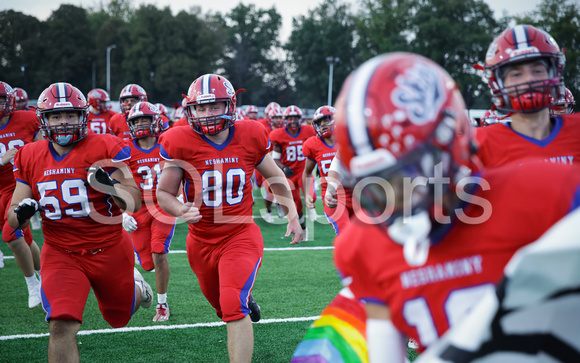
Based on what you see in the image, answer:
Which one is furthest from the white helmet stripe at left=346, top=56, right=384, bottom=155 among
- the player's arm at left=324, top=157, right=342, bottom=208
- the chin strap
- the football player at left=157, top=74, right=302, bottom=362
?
the player's arm at left=324, top=157, right=342, bottom=208

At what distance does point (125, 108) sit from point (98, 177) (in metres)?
6.06

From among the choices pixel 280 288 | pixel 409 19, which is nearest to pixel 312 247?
pixel 280 288

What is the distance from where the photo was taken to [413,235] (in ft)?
5.14

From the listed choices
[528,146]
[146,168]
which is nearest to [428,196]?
[528,146]

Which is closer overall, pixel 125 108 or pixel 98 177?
pixel 98 177

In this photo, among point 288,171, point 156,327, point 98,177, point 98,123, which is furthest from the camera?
point 98,123

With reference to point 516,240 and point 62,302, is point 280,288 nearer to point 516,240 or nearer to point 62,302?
point 62,302

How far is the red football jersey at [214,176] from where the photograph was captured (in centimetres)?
439

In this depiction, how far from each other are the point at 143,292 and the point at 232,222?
1.23m

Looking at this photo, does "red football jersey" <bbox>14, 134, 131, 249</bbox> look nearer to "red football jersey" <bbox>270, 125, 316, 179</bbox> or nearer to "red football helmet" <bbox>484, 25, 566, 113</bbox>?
"red football helmet" <bbox>484, 25, 566, 113</bbox>

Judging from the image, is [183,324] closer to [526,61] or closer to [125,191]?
[125,191]

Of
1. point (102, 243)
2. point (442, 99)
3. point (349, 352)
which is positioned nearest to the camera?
point (442, 99)

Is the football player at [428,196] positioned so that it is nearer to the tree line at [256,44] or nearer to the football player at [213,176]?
the football player at [213,176]

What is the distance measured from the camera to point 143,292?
5020 mm
